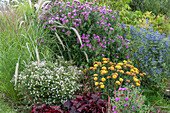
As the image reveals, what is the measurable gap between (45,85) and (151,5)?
947 cm

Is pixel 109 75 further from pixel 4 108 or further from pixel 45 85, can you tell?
pixel 4 108

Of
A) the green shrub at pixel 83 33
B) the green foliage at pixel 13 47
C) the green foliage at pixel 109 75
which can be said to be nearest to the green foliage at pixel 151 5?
the green shrub at pixel 83 33

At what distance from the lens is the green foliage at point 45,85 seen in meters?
3.15

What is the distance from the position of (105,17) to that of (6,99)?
2.83 m

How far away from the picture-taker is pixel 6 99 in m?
3.81

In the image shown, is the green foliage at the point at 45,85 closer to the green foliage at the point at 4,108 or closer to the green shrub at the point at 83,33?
the green foliage at the point at 4,108

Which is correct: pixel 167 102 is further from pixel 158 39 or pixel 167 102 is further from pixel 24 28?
pixel 24 28

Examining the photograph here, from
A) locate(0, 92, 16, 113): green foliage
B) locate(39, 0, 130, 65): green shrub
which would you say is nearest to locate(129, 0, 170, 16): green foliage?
locate(39, 0, 130, 65): green shrub

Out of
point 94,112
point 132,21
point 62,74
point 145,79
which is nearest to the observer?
point 94,112

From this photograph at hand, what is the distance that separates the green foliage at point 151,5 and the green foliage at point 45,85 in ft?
26.9

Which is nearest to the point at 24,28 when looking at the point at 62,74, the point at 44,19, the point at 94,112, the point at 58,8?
the point at 44,19

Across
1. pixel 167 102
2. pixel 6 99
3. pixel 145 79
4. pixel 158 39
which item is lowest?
pixel 167 102

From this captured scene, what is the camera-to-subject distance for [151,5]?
10773 mm

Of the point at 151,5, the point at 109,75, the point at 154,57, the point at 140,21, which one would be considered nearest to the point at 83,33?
the point at 109,75
